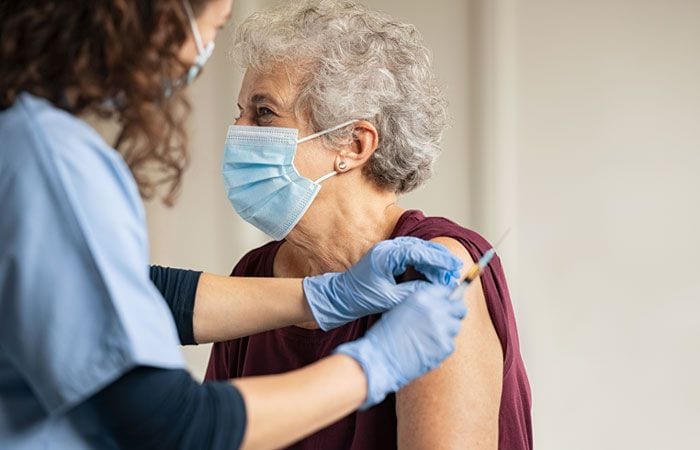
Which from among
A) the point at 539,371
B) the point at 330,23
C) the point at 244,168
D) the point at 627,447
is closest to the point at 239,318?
the point at 244,168

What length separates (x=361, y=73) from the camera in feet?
5.85

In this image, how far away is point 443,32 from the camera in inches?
115

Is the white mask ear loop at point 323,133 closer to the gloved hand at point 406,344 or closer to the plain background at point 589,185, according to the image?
the gloved hand at point 406,344

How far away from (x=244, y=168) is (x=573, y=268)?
1378 mm

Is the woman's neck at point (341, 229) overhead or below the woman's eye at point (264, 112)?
below

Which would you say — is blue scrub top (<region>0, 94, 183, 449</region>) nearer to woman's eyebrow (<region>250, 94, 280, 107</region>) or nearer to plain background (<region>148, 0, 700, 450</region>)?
woman's eyebrow (<region>250, 94, 280, 107</region>)

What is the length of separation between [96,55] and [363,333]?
0.84m

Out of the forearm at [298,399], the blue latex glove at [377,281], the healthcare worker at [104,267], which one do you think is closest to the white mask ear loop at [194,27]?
the healthcare worker at [104,267]

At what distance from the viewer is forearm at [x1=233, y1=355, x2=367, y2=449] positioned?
107 cm

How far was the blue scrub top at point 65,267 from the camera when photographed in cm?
97

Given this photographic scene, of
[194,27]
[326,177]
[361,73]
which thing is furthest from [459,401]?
[194,27]

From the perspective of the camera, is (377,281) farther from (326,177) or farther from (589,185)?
(589,185)

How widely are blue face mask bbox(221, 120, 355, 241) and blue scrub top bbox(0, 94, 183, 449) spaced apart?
0.78 m

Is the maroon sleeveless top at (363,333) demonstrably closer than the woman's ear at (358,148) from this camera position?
Yes
